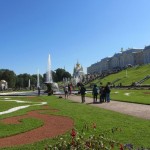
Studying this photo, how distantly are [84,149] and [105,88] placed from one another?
76.1 feet

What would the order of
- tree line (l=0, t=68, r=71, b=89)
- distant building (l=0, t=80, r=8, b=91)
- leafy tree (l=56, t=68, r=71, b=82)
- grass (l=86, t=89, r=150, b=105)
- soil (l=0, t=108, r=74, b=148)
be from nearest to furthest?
soil (l=0, t=108, r=74, b=148) → grass (l=86, t=89, r=150, b=105) → distant building (l=0, t=80, r=8, b=91) → tree line (l=0, t=68, r=71, b=89) → leafy tree (l=56, t=68, r=71, b=82)

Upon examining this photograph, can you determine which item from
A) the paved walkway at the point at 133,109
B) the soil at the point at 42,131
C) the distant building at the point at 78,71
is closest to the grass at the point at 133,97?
the paved walkway at the point at 133,109

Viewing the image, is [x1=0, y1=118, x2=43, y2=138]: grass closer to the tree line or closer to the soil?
the soil

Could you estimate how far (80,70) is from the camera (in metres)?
184

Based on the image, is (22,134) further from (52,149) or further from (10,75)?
(10,75)

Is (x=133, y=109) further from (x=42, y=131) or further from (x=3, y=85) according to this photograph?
(x=3, y=85)

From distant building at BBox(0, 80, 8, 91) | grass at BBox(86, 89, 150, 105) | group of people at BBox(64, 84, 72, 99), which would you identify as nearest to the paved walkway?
grass at BBox(86, 89, 150, 105)

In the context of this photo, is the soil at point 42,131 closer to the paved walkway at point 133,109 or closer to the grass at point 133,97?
the paved walkway at point 133,109

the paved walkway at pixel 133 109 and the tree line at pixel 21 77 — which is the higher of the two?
the tree line at pixel 21 77

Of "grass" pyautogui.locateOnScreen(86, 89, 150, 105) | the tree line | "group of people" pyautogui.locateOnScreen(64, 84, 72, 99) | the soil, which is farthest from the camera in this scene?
the tree line

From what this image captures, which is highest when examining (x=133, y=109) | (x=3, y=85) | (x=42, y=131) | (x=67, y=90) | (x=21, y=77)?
(x=21, y=77)

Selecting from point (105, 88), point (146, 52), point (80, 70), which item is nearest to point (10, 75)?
point (80, 70)

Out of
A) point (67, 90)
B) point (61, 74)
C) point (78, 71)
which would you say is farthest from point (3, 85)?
point (67, 90)

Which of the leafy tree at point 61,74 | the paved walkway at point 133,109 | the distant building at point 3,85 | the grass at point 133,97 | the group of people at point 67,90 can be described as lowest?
the paved walkway at point 133,109
